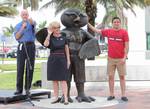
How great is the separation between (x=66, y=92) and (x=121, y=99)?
1.47 m

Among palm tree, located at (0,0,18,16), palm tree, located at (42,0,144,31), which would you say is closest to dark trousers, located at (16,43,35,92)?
palm tree, located at (42,0,144,31)

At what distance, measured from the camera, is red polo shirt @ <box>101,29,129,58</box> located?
10.0 meters

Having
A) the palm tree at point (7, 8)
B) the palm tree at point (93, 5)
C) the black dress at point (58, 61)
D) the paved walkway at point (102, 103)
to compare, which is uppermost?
the palm tree at point (7, 8)

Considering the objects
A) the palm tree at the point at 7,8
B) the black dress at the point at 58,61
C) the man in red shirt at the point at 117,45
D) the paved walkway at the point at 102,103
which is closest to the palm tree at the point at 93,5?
the palm tree at the point at 7,8

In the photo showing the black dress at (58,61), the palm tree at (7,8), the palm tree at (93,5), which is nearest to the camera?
the black dress at (58,61)

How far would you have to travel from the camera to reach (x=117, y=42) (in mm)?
10023

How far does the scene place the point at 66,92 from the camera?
962 centimetres

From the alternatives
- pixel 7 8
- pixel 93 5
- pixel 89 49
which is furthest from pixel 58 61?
pixel 7 8

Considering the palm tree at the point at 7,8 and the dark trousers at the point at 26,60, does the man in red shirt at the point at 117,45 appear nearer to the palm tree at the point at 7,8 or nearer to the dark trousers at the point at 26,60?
the dark trousers at the point at 26,60

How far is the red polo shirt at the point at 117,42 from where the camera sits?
394 inches

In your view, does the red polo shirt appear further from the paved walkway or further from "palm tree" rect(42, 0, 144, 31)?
"palm tree" rect(42, 0, 144, 31)

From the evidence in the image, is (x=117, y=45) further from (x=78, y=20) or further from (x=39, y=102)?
(x=39, y=102)

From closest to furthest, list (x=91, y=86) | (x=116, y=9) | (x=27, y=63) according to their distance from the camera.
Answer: (x=27, y=63)
(x=91, y=86)
(x=116, y=9)

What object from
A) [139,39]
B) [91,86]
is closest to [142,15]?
[139,39]
